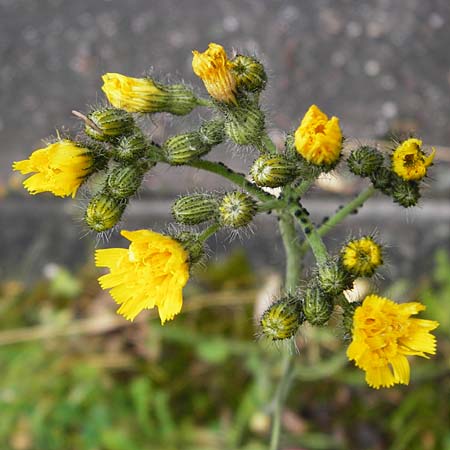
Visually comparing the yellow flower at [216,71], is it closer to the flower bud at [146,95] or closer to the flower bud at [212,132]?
the flower bud at [212,132]

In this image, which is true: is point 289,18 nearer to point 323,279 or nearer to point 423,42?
point 423,42

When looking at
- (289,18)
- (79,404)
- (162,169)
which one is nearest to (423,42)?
(289,18)

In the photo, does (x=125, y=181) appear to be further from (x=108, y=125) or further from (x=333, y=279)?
(x=333, y=279)

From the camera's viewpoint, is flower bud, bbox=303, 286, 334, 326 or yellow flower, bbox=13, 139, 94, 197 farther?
yellow flower, bbox=13, 139, 94, 197

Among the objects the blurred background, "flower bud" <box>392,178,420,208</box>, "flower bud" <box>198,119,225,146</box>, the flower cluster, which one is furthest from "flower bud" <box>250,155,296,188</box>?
the blurred background

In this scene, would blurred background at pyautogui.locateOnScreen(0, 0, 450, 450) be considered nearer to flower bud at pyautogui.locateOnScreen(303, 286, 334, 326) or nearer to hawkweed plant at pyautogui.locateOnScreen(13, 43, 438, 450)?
hawkweed plant at pyautogui.locateOnScreen(13, 43, 438, 450)

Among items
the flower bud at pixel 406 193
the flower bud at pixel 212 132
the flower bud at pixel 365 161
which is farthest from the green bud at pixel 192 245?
the flower bud at pixel 406 193

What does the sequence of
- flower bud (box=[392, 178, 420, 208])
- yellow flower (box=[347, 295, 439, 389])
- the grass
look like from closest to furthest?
yellow flower (box=[347, 295, 439, 389])
flower bud (box=[392, 178, 420, 208])
the grass

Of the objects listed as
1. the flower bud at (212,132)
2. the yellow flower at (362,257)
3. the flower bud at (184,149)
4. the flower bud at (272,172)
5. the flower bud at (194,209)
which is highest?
the flower bud at (212,132)
